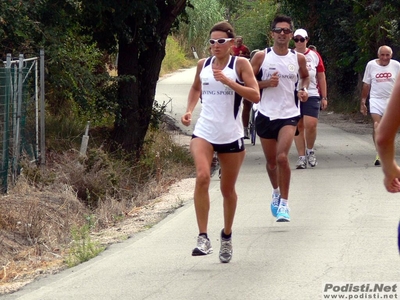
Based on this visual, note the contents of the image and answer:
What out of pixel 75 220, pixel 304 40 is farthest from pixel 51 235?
pixel 304 40

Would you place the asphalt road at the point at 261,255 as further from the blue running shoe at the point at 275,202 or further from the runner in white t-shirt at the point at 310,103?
the runner in white t-shirt at the point at 310,103

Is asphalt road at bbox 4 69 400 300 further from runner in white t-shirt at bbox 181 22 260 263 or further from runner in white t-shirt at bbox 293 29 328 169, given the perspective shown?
runner in white t-shirt at bbox 293 29 328 169

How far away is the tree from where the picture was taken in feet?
50.5

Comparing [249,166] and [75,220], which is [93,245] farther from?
[249,166]

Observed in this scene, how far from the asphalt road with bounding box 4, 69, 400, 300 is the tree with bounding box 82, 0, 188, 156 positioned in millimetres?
3987

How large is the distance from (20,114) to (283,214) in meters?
4.53

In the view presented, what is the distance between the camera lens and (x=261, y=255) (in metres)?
8.15

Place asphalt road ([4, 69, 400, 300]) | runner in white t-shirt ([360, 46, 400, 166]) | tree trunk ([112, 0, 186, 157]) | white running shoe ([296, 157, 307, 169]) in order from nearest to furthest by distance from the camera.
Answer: asphalt road ([4, 69, 400, 300]) → runner in white t-shirt ([360, 46, 400, 166]) → white running shoe ([296, 157, 307, 169]) → tree trunk ([112, 0, 186, 157])

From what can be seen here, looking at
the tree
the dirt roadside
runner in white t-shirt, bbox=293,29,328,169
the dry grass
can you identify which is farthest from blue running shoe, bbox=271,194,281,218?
the tree

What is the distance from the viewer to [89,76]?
14086mm

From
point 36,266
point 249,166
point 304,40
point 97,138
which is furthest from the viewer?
point 97,138

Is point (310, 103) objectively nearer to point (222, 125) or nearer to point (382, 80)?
point (382, 80)

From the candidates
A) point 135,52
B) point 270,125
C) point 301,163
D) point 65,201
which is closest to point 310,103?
point 301,163

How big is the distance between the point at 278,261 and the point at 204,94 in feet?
5.21
